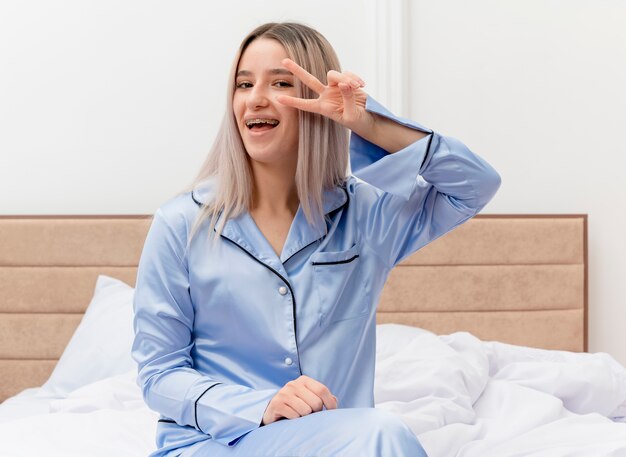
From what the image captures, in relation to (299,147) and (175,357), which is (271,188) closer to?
(299,147)

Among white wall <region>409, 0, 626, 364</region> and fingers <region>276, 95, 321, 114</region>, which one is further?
white wall <region>409, 0, 626, 364</region>

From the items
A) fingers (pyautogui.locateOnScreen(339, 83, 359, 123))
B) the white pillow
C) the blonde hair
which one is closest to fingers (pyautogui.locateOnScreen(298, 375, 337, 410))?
the blonde hair

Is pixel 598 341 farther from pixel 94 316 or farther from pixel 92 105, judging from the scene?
pixel 92 105

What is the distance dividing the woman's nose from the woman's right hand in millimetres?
529

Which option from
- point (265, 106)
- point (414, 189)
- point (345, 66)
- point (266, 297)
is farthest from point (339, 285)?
point (345, 66)

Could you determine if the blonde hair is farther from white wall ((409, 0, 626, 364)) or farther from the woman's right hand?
white wall ((409, 0, 626, 364))

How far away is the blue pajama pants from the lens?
1.19m

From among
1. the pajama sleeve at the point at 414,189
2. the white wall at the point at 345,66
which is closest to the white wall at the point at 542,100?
the white wall at the point at 345,66

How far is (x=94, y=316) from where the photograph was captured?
2.88m

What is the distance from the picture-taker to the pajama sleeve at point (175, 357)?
138 centimetres

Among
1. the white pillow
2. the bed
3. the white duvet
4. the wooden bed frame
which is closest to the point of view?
the white duvet

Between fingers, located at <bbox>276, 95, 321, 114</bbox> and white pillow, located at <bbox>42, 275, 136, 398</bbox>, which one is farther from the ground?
fingers, located at <bbox>276, 95, 321, 114</bbox>

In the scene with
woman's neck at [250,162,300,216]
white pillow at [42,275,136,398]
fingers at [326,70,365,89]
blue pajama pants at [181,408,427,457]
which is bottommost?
white pillow at [42,275,136,398]

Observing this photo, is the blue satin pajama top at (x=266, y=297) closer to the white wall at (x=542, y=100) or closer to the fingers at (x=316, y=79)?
the fingers at (x=316, y=79)
